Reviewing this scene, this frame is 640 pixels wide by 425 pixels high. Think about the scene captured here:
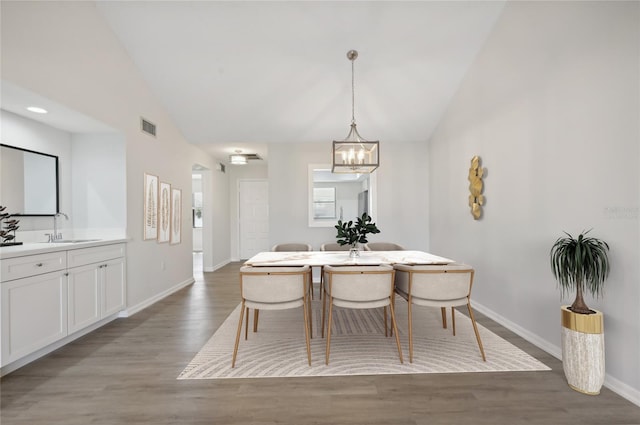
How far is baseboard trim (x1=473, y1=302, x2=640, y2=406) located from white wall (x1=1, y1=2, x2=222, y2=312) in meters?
4.23

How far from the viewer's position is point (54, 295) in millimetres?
2523

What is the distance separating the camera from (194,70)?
3.75m

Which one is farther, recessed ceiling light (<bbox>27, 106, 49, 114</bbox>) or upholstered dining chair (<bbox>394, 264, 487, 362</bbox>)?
recessed ceiling light (<bbox>27, 106, 49, 114</bbox>)

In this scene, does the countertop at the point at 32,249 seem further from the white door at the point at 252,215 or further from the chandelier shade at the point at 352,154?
the white door at the point at 252,215

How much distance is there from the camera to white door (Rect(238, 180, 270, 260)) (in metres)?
7.61

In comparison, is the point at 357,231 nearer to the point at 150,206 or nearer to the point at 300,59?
the point at 300,59

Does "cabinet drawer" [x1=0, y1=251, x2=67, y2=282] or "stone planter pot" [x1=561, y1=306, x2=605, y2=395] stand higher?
"cabinet drawer" [x1=0, y1=251, x2=67, y2=282]

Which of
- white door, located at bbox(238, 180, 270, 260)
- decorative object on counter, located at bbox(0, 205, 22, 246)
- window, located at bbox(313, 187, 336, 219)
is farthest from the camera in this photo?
white door, located at bbox(238, 180, 270, 260)

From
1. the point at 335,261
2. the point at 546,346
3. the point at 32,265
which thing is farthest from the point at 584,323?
the point at 32,265

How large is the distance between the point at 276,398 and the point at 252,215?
5.96 metres

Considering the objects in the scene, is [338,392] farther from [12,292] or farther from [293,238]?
[293,238]

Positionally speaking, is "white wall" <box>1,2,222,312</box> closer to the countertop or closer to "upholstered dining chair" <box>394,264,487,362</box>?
the countertop

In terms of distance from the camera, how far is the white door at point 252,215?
7605 mm

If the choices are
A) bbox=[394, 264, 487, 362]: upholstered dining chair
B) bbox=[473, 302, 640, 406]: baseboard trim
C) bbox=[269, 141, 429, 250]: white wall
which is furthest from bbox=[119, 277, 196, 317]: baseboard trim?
bbox=[473, 302, 640, 406]: baseboard trim
